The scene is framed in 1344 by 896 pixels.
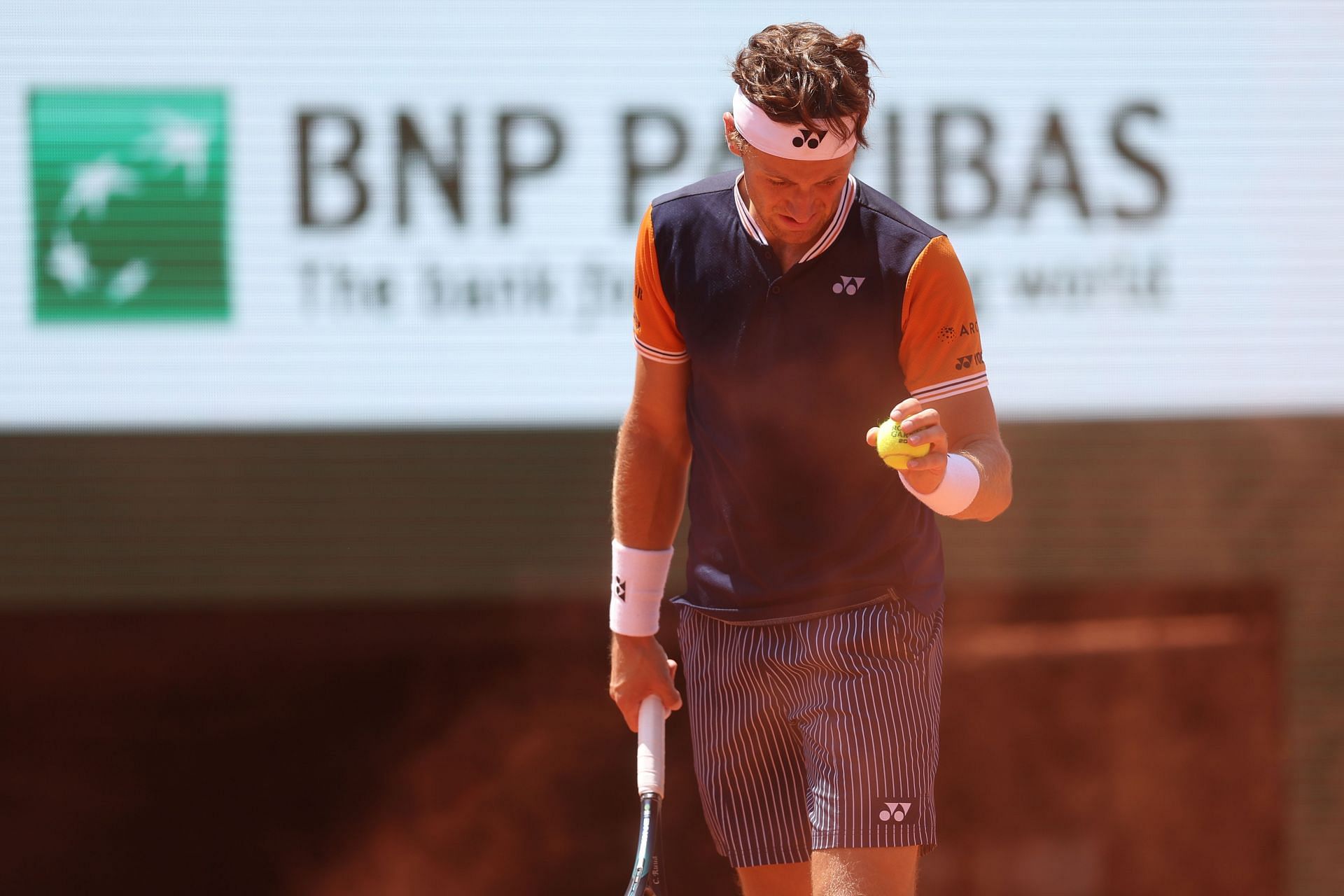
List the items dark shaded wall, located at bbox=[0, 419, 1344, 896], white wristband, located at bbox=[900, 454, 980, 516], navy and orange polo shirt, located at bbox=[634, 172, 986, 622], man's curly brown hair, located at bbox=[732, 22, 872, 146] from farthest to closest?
dark shaded wall, located at bbox=[0, 419, 1344, 896] → navy and orange polo shirt, located at bbox=[634, 172, 986, 622] → man's curly brown hair, located at bbox=[732, 22, 872, 146] → white wristband, located at bbox=[900, 454, 980, 516]

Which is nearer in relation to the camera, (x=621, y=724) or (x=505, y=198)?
(x=505, y=198)

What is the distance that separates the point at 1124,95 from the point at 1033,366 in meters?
1.19

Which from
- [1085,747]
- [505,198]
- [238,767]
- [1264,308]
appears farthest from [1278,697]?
[238,767]

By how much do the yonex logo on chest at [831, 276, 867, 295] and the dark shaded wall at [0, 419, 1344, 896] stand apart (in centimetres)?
395

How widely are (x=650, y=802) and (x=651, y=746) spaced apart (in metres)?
0.11

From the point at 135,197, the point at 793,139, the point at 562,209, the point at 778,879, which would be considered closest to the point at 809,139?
the point at 793,139

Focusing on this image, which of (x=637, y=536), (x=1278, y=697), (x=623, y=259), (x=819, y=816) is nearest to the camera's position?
(x=819, y=816)

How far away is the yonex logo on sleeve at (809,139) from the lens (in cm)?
258

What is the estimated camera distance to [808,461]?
278cm

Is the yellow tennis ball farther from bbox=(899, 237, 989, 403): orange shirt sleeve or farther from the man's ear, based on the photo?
the man's ear

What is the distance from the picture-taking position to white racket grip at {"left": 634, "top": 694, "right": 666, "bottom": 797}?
2.93 m

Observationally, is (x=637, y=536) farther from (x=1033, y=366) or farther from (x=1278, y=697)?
(x=1278, y=697)

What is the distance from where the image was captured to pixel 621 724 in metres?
7.11

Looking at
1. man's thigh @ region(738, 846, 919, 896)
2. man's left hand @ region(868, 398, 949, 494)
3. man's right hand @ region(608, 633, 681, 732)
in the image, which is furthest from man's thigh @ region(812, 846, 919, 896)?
man's left hand @ region(868, 398, 949, 494)
